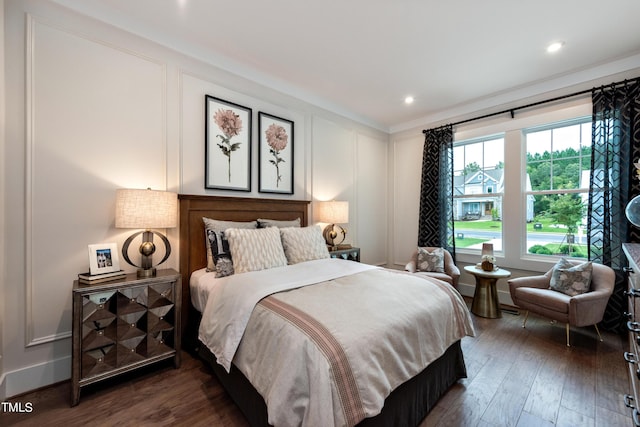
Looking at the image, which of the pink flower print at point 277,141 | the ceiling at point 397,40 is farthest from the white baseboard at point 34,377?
the ceiling at point 397,40

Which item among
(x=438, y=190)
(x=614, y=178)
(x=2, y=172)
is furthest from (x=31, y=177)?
(x=614, y=178)

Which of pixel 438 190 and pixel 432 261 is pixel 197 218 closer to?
pixel 432 261

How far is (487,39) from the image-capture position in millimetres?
2486

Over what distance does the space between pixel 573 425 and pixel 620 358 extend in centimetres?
128

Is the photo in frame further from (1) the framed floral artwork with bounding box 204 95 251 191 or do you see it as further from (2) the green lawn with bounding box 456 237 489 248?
(2) the green lawn with bounding box 456 237 489 248

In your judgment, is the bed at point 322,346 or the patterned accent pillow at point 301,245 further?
the patterned accent pillow at point 301,245

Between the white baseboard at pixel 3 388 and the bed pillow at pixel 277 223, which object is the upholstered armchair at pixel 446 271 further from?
the white baseboard at pixel 3 388

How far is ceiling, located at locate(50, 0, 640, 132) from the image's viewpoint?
2.12m

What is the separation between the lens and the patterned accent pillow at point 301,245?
266cm

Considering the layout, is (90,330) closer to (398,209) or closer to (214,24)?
(214,24)

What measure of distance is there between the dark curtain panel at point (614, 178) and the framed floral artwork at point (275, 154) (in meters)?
3.43

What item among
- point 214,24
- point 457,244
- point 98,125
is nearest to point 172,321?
point 98,125

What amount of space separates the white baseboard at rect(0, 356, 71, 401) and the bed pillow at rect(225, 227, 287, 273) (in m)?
1.42

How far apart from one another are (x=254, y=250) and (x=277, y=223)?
2.48 feet
